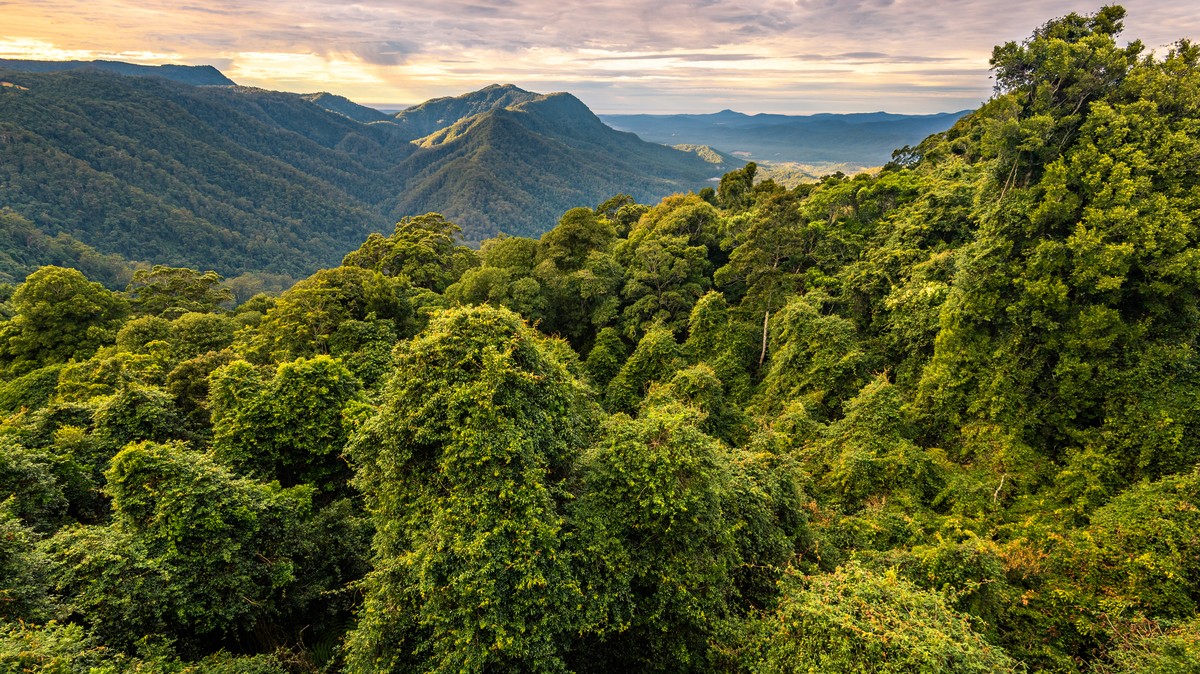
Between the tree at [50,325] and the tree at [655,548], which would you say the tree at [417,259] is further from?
the tree at [655,548]

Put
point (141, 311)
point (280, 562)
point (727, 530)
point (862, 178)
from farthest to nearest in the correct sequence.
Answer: point (141, 311) → point (862, 178) → point (280, 562) → point (727, 530)

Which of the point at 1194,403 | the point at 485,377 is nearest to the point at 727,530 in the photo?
the point at 485,377

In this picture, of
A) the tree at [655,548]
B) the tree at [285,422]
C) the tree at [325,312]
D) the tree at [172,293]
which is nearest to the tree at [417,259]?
the tree at [325,312]

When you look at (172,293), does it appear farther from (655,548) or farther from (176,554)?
(655,548)

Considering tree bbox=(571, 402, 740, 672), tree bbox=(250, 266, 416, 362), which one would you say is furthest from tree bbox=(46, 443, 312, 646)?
tree bbox=(250, 266, 416, 362)

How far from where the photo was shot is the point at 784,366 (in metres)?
27.0

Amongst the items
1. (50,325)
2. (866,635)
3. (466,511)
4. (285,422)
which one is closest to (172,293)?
(50,325)

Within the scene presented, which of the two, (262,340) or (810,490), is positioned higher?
(262,340)

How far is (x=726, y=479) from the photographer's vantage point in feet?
42.5

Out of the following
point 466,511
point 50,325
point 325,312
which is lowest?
point 50,325

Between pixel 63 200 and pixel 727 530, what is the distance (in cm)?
28554

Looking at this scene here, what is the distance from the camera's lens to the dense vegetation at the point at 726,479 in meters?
10.0

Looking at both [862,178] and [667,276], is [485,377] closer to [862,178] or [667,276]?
[667,276]

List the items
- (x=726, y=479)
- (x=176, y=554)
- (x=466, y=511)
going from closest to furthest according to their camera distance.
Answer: (x=466, y=511) < (x=176, y=554) < (x=726, y=479)
